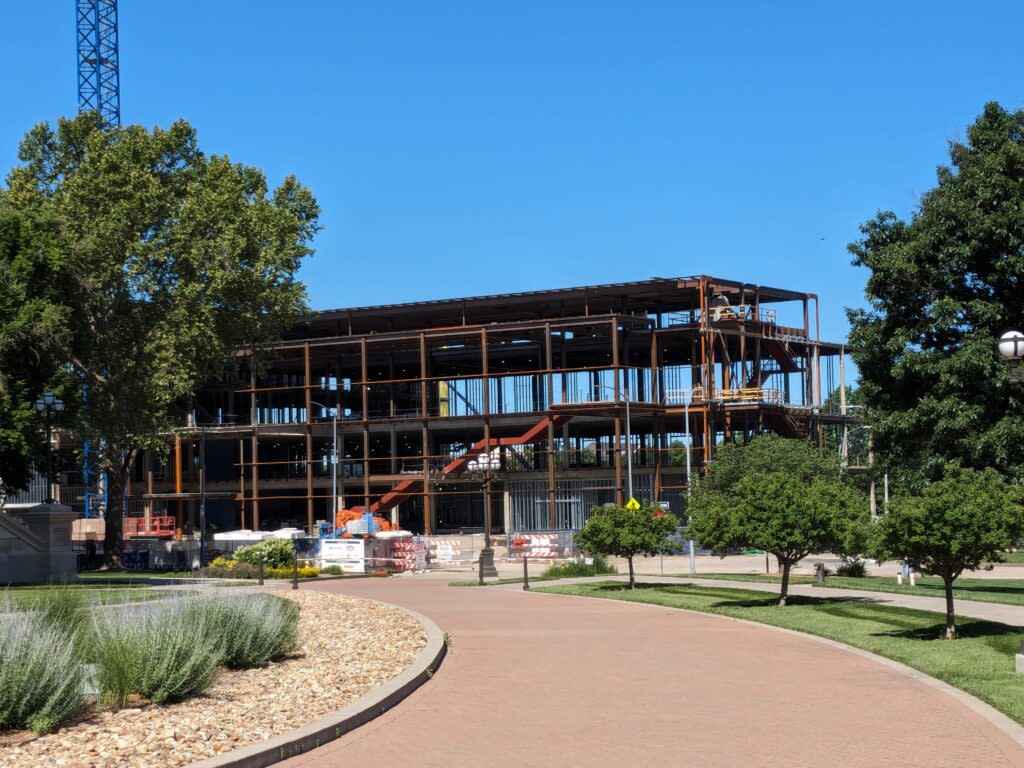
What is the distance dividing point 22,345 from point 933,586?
25532 millimetres

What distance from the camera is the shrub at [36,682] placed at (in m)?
10.1

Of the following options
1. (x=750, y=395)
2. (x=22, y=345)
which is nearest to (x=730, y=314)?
(x=750, y=395)

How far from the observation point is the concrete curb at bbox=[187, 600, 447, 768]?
913cm

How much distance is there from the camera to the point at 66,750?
30.8ft

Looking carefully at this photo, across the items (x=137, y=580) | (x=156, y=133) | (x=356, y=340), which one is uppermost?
(x=156, y=133)

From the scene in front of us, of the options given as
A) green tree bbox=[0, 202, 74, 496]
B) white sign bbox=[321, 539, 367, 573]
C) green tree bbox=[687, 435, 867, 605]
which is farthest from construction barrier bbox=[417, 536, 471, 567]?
green tree bbox=[687, 435, 867, 605]

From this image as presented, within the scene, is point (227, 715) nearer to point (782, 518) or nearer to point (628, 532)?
point (782, 518)

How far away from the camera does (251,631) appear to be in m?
14.2

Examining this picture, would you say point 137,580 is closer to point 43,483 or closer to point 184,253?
point 184,253

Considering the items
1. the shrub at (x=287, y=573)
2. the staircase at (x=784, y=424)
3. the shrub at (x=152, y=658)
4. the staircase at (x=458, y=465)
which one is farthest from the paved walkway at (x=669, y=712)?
the staircase at (x=784, y=424)

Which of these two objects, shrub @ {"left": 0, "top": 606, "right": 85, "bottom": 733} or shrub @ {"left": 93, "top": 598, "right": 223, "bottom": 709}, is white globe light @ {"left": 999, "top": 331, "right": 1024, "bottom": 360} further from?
shrub @ {"left": 0, "top": 606, "right": 85, "bottom": 733}

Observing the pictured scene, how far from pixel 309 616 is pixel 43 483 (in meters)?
71.7

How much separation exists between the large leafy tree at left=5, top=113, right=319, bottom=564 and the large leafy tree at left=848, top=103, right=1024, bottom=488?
89.9 ft

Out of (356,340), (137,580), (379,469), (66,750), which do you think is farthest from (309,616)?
(379,469)
